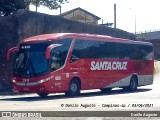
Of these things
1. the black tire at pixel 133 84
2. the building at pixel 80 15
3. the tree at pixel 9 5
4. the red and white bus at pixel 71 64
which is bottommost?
the black tire at pixel 133 84

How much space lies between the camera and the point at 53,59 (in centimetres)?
2070

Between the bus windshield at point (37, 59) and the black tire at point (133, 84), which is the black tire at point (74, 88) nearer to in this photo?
the bus windshield at point (37, 59)

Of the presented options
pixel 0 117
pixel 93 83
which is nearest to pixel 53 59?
pixel 93 83

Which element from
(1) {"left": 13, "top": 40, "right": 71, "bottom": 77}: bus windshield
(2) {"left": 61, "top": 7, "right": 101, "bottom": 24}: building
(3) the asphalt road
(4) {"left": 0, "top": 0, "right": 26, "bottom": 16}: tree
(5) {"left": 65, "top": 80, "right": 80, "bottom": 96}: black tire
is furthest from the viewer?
(2) {"left": 61, "top": 7, "right": 101, "bottom": 24}: building

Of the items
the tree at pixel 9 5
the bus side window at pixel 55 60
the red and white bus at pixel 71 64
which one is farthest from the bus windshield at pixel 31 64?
the tree at pixel 9 5

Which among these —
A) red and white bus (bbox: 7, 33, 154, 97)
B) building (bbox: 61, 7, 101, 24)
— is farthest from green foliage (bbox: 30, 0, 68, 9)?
building (bbox: 61, 7, 101, 24)

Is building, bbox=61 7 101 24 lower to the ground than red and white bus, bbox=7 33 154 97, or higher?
higher

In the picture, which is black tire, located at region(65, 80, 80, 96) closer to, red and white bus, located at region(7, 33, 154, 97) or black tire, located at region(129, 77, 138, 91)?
red and white bus, located at region(7, 33, 154, 97)

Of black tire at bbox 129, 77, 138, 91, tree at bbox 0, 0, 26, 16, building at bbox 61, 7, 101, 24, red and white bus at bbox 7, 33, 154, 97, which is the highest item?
building at bbox 61, 7, 101, 24

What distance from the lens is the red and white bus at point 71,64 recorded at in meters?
20.6

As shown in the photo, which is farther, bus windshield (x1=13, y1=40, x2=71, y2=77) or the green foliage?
the green foliage

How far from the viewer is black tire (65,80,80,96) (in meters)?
21.9

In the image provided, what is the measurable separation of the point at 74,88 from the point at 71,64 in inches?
50.3

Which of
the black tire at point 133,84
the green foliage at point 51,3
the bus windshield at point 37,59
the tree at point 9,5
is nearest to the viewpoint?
the bus windshield at point 37,59
